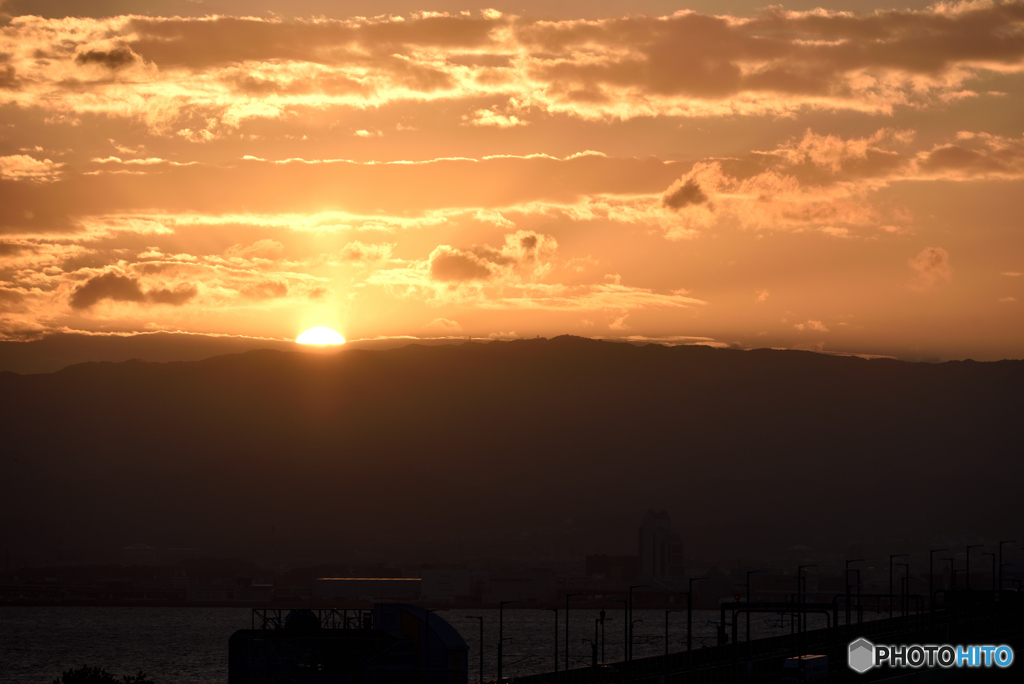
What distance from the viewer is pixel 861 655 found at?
82000 millimetres

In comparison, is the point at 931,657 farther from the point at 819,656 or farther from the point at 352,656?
the point at 352,656

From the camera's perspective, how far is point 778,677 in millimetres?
82000

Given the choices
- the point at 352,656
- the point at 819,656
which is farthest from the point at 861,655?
the point at 352,656

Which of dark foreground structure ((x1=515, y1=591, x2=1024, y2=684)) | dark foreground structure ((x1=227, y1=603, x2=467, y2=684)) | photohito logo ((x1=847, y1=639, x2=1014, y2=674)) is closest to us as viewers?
photohito logo ((x1=847, y1=639, x2=1014, y2=674))

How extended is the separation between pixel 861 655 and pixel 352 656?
30920 mm

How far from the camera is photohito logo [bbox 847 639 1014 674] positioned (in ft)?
258

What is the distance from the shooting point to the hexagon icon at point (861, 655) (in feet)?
262

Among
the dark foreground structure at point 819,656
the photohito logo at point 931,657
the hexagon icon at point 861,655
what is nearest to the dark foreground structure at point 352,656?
the dark foreground structure at point 819,656

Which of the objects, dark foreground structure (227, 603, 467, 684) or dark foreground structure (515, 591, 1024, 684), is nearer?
dark foreground structure (515, 591, 1024, 684)

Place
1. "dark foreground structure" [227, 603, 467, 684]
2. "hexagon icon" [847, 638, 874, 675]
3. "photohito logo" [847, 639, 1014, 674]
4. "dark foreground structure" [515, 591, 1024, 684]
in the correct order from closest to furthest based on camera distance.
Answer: "photohito logo" [847, 639, 1014, 674] → "dark foreground structure" [515, 591, 1024, 684] → "hexagon icon" [847, 638, 874, 675] → "dark foreground structure" [227, 603, 467, 684]

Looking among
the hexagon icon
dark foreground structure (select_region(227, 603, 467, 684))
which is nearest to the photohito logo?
the hexagon icon

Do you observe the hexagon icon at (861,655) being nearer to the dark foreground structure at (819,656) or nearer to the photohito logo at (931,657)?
the photohito logo at (931,657)

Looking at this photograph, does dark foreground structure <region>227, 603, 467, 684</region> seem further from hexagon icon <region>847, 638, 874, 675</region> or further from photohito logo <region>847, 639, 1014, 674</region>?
photohito logo <region>847, 639, 1014, 674</region>

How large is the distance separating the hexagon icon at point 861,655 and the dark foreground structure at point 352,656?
2431 centimetres
